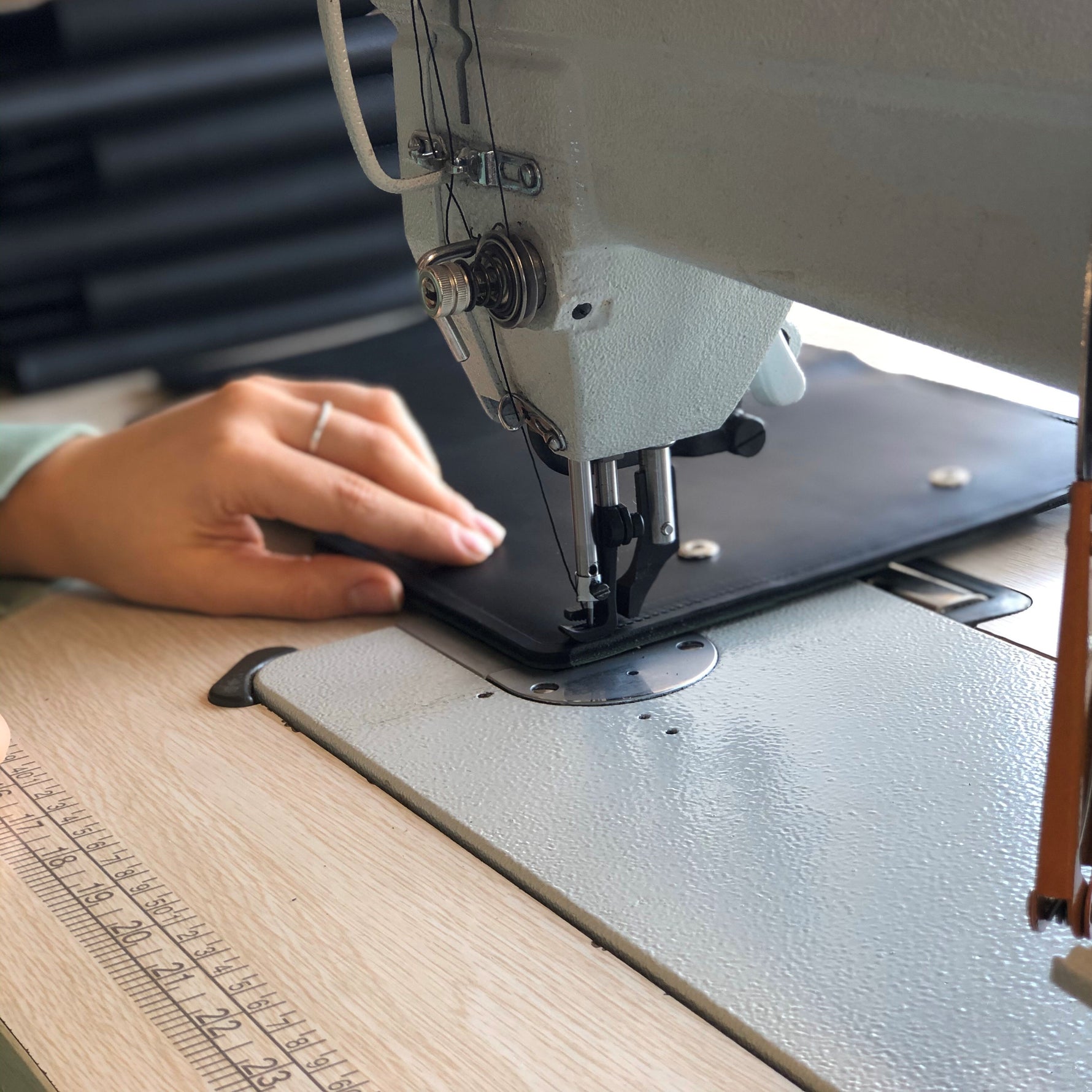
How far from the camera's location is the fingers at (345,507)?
3.37 feet

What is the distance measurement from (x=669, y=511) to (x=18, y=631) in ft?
1.54

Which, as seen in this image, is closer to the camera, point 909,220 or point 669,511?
point 909,220

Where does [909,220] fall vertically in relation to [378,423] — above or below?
above

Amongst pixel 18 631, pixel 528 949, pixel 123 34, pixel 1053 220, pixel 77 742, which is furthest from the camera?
pixel 123 34

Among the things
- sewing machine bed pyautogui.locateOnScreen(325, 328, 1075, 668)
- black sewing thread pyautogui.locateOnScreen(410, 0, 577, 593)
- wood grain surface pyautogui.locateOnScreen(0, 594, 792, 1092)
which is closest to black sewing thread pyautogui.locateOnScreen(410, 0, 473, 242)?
black sewing thread pyautogui.locateOnScreen(410, 0, 577, 593)

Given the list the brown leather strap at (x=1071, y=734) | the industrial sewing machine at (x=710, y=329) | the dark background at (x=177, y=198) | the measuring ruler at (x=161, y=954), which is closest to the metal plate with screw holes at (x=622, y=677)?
the industrial sewing machine at (x=710, y=329)

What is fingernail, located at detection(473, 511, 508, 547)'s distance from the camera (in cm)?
105

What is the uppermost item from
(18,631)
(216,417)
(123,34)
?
(123,34)

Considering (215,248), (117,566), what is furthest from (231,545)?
(215,248)

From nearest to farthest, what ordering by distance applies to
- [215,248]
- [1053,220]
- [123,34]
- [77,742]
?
[1053,220], [77,742], [123,34], [215,248]

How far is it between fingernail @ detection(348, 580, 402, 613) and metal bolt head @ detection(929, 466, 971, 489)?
1.34ft

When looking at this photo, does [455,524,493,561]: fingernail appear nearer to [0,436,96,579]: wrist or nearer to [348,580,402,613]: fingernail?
[348,580,402,613]: fingernail

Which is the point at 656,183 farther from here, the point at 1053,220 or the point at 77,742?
the point at 77,742

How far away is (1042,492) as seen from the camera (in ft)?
3.47
